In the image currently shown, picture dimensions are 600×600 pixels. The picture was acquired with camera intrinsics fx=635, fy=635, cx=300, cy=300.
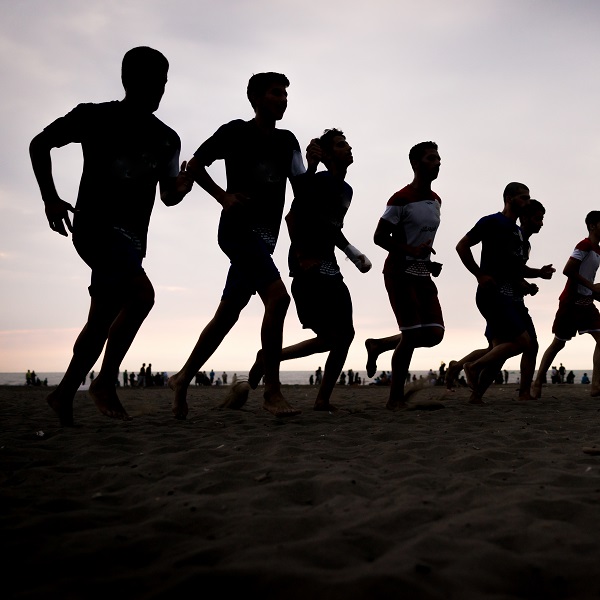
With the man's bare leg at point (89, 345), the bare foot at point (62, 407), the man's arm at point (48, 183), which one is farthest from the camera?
the bare foot at point (62, 407)

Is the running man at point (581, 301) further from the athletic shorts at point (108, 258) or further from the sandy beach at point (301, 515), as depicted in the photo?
the athletic shorts at point (108, 258)

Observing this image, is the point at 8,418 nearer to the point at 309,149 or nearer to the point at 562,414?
the point at 309,149

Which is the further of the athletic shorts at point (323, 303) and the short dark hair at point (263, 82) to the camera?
the athletic shorts at point (323, 303)

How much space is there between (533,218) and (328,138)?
2892 millimetres

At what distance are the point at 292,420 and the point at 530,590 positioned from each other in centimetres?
308

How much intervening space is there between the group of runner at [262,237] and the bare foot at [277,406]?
0.01 metres

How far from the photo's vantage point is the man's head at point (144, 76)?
13.6 ft

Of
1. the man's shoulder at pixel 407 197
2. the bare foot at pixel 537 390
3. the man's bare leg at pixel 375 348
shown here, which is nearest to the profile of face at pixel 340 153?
the man's shoulder at pixel 407 197

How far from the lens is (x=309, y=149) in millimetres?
4969

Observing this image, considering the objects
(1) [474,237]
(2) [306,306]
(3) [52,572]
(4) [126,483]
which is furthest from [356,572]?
(1) [474,237]

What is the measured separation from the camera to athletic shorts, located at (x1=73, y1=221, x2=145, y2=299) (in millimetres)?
3980

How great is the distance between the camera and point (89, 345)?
397 cm

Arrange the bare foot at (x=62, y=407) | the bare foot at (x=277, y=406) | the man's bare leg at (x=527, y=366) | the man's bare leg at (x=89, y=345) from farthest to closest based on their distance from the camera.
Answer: the man's bare leg at (x=527, y=366) < the bare foot at (x=277, y=406) < the bare foot at (x=62, y=407) < the man's bare leg at (x=89, y=345)

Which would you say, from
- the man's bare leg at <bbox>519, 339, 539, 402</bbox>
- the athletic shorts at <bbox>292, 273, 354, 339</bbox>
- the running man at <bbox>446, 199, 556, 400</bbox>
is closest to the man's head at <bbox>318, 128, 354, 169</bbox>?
the athletic shorts at <bbox>292, 273, 354, 339</bbox>
